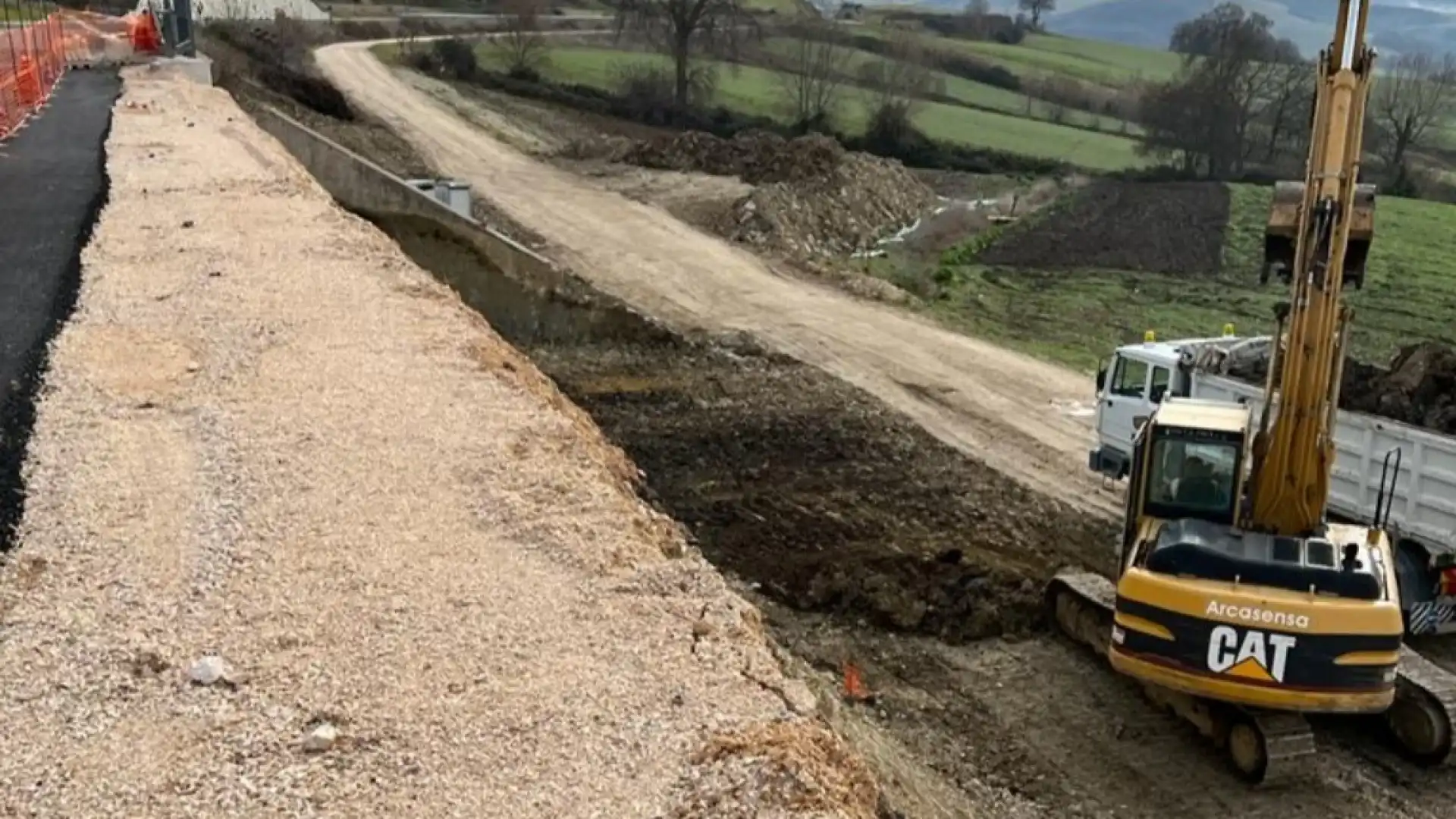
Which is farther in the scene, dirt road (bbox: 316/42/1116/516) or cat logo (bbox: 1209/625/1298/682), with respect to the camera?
dirt road (bbox: 316/42/1116/516)

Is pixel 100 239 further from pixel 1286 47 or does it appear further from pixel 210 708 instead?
pixel 1286 47

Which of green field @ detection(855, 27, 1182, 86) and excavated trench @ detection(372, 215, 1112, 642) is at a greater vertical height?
green field @ detection(855, 27, 1182, 86)

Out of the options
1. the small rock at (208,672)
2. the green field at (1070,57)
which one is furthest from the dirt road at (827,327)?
the green field at (1070,57)

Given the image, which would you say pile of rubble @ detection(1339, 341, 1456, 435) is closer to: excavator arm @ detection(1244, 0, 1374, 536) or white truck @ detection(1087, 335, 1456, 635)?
white truck @ detection(1087, 335, 1456, 635)

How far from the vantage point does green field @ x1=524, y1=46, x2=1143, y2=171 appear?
55.9m

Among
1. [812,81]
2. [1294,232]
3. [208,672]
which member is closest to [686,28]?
[812,81]

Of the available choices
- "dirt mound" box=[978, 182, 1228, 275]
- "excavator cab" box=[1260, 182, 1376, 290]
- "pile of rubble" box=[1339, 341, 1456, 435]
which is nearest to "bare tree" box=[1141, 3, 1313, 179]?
"dirt mound" box=[978, 182, 1228, 275]

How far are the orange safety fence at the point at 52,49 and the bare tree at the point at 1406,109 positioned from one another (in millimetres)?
45318

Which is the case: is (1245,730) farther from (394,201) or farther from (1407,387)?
(394,201)

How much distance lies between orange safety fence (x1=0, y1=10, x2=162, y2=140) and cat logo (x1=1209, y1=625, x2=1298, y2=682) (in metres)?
25.0

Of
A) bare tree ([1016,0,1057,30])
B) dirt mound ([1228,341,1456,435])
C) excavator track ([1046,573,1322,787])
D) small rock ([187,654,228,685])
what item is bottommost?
excavator track ([1046,573,1322,787])

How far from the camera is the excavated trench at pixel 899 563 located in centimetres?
1109

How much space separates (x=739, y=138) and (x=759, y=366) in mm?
20539

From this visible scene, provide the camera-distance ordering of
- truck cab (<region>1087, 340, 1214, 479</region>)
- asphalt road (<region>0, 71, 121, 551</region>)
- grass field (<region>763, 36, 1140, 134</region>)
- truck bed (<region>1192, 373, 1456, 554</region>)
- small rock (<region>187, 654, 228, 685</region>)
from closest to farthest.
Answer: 1. small rock (<region>187, 654, 228, 685</region>)
2. asphalt road (<region>0, 71, 121, 551</region>)
3. truck bed (<region>1192, 373, 1456, 554</region>)
4. truck cab (<region>1087, 340, 1214, 479</region>)
5. grass field (<region>763, 36, 1140, 134</region>)
